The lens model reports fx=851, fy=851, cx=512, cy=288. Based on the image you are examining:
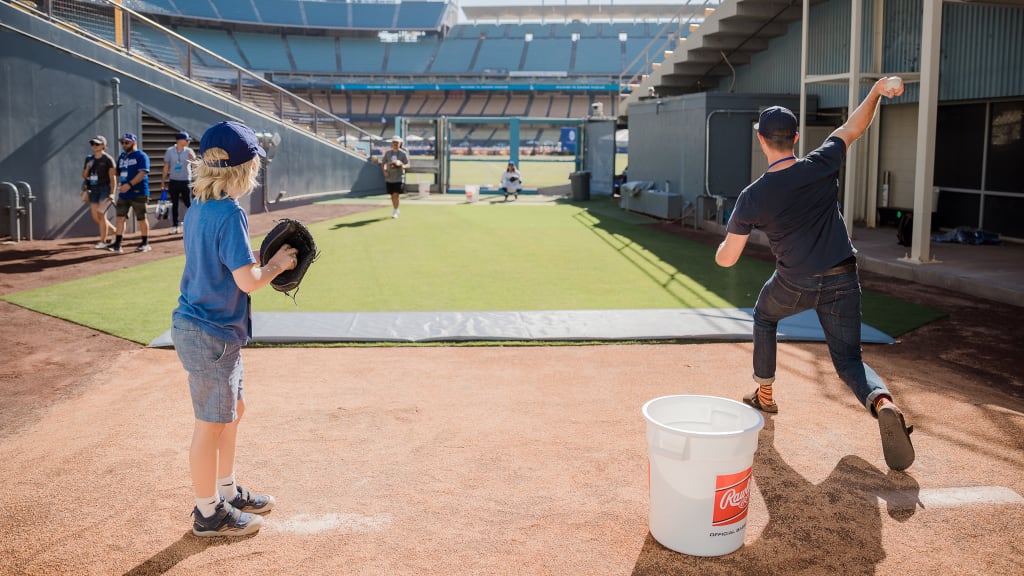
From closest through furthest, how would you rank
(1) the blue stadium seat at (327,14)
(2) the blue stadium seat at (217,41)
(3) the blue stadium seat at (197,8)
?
(3) the blue stadium seat at (197,8) < (2) the blue stadium seat at (217,41) < (1) the blue stadium seat at (327,14)

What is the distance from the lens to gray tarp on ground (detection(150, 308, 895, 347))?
328 inches

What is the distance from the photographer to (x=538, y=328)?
8.71 metres

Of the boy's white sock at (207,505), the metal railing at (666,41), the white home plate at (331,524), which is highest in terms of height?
the metal railing at (666,41)

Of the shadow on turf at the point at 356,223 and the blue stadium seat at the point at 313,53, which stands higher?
the blue stadium seat at the point at 313,53

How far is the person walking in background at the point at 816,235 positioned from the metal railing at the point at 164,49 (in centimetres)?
1496

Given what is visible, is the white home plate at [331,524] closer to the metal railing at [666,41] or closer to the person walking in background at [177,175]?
the person walking in background at [177,175]

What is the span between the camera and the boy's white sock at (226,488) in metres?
4.18

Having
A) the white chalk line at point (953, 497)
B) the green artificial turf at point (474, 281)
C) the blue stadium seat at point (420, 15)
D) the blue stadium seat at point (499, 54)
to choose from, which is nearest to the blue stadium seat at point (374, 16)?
the blue stadium seat at point (420, 15)

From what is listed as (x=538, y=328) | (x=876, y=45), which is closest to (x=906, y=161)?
(x=876, y=45)

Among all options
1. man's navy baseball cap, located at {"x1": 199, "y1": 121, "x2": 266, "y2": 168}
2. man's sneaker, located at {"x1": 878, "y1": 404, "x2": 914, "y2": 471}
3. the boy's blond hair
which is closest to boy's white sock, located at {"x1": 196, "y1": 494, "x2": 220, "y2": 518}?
the boy's blond hair

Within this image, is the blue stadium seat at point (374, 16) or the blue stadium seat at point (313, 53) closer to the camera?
the blue stadium seat at point (313, 53)

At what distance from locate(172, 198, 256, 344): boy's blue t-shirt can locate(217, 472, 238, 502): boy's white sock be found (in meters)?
0.77

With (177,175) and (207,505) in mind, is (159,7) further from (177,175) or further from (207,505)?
(207,505)

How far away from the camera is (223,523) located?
4.01 metres
